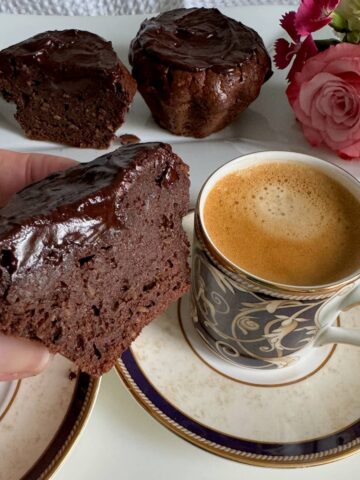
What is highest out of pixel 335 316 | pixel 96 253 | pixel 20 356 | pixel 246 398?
pixel 96 253

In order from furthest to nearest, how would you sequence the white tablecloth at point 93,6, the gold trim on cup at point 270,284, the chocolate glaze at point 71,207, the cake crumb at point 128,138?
the white tablecloth at point 93,6
the cake crumb at point 128,138
the gold trim on cup at point 270,284
the chocolate glaze at point 71,207

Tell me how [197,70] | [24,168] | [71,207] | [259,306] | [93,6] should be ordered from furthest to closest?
1. [93,6]
2. [197,70]
3. [24,168]
4. [259,306]
5. [71,207]

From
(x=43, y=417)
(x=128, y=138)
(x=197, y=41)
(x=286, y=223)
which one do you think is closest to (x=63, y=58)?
(x=128, y=138)

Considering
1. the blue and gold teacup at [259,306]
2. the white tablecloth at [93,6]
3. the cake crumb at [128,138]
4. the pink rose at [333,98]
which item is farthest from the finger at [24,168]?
the white tablecloth at [93,6]

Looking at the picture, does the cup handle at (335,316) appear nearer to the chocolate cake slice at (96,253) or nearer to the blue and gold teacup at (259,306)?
the blue and gold teacup at (259,306)

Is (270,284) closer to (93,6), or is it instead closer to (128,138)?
(128,138)

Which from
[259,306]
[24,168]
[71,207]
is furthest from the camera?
[24,168]
